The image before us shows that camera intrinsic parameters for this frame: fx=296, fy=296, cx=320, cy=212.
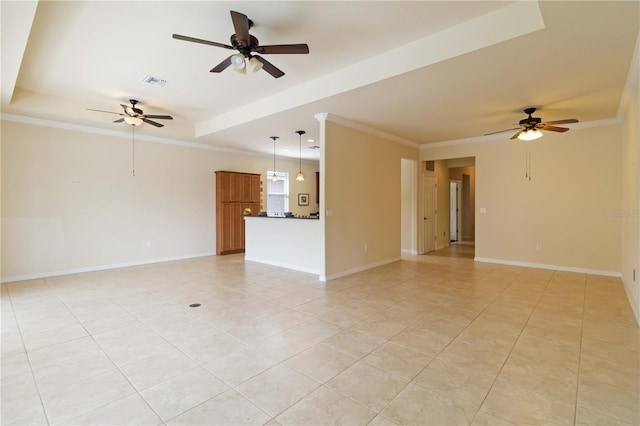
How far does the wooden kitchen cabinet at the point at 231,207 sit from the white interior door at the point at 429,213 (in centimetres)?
483

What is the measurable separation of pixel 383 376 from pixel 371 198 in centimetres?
414

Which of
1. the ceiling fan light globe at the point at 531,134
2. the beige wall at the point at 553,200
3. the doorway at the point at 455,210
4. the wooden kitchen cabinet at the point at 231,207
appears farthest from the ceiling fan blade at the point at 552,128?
the wooden kitchen cabinet at the point at 231,207

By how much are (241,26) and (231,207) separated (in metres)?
5.80

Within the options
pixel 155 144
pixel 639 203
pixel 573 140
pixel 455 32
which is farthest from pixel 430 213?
pixel 155 144

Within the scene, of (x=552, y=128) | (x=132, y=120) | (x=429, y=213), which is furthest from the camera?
(x=429, y=213)

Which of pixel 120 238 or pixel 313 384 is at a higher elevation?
pixel 120 238

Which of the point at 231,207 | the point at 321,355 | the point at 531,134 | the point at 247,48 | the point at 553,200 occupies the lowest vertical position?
the point at 321,355

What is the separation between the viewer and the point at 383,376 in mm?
2250

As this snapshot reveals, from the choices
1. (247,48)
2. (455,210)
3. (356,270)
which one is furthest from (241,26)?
(455,210)

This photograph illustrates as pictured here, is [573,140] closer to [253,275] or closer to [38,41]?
[253,275]

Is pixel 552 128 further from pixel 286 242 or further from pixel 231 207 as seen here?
pixel 231 207

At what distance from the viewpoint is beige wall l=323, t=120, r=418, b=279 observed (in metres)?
5.13

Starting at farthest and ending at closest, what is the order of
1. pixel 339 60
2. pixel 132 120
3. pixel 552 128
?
1. pixel 132 120
2. pixel 552 128
3. pixel 339 60

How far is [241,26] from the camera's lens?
2570 mm
